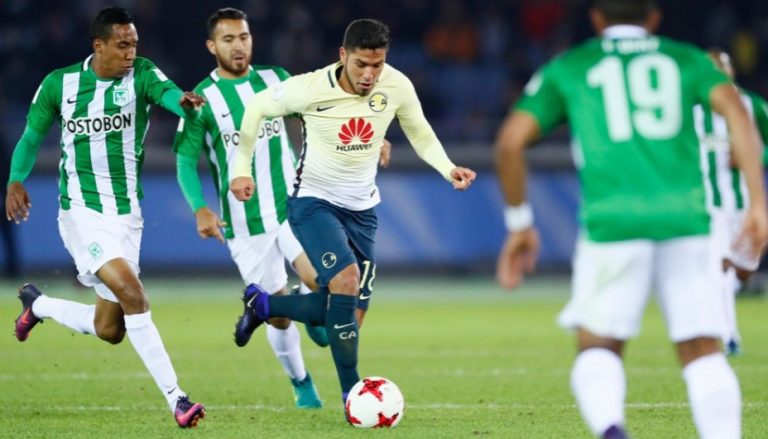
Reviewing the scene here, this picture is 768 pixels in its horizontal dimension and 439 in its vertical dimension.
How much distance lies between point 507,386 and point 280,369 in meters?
2.05

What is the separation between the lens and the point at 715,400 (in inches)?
191

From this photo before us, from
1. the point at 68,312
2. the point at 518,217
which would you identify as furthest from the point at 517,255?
the point at 68,312

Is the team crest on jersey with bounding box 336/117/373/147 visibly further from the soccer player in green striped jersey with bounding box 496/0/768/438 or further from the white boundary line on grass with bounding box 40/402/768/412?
the soccer player in green striped jersey with bounding box 496/0/768/438

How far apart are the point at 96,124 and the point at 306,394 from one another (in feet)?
6.53

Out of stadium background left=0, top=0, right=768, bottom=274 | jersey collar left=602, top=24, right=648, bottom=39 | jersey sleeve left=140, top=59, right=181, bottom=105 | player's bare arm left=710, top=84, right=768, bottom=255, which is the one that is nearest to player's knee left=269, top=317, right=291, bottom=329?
jersey sleeve left=140, top=59, right=181, bottom=105

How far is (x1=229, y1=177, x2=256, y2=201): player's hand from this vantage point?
7156 millimetres

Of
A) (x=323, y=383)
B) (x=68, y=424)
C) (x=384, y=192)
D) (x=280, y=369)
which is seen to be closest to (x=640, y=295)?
(x=68, y=424)

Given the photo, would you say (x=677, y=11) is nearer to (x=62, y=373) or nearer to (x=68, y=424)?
(x=62, y=373)

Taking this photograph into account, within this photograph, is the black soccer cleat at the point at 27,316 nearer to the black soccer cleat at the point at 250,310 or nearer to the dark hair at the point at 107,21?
the black soccer cleat at the point at 250,310

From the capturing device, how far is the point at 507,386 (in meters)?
8.96

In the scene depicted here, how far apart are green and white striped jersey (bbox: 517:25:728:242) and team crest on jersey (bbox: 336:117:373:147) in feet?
8.54

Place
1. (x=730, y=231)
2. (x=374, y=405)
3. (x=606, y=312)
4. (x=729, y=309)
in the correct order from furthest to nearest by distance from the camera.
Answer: (x=730, y=231) → (x=729, y=309) → (x=374, y=405) → (x=606, y=312)

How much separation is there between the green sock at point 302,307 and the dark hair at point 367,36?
4.43 feet

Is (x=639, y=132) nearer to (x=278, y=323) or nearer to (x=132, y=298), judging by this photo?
(x=132, y=298)
